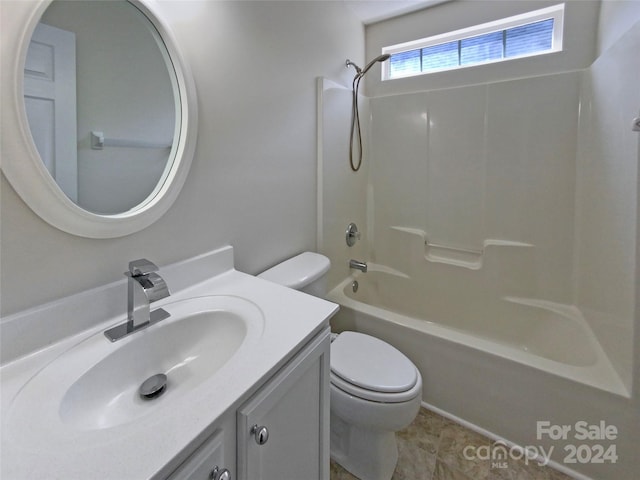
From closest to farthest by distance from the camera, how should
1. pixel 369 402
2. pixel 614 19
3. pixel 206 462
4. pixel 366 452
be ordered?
pixel 206 462 < pixel 369 402 < pixel 366 452 < pixel 614 19

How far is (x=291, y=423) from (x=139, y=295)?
21.9 inches

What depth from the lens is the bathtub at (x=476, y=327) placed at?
4.49 feet

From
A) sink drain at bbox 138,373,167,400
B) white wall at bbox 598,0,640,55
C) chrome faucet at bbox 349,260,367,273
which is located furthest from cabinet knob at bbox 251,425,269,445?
white wall at bbox 598,0,640,55

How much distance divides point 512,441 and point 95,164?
6.82 ft

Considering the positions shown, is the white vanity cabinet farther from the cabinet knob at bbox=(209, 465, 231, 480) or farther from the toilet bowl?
the toilet bowl

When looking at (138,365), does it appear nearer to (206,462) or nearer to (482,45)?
(206,462)

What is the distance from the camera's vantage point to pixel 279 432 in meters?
0.77

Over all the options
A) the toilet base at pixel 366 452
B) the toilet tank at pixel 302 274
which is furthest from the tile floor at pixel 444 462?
the toilet tank at pixel 302 274

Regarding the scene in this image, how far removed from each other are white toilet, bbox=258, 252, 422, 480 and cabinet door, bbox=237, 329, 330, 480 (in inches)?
11.2

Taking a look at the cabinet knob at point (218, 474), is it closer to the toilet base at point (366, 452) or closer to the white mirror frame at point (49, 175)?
the white mirror frame at point (49, 175)

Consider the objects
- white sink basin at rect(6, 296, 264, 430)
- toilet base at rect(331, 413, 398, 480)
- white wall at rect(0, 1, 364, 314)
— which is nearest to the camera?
white sink basin at rect(6, 296, 264, 430)

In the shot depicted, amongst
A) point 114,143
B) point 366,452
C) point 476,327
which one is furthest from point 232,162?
point 476,327

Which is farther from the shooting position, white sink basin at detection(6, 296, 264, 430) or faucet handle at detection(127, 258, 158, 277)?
faucet handle at detection(127, 258, 158, 277)

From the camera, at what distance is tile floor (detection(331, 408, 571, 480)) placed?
1321 millimetres
